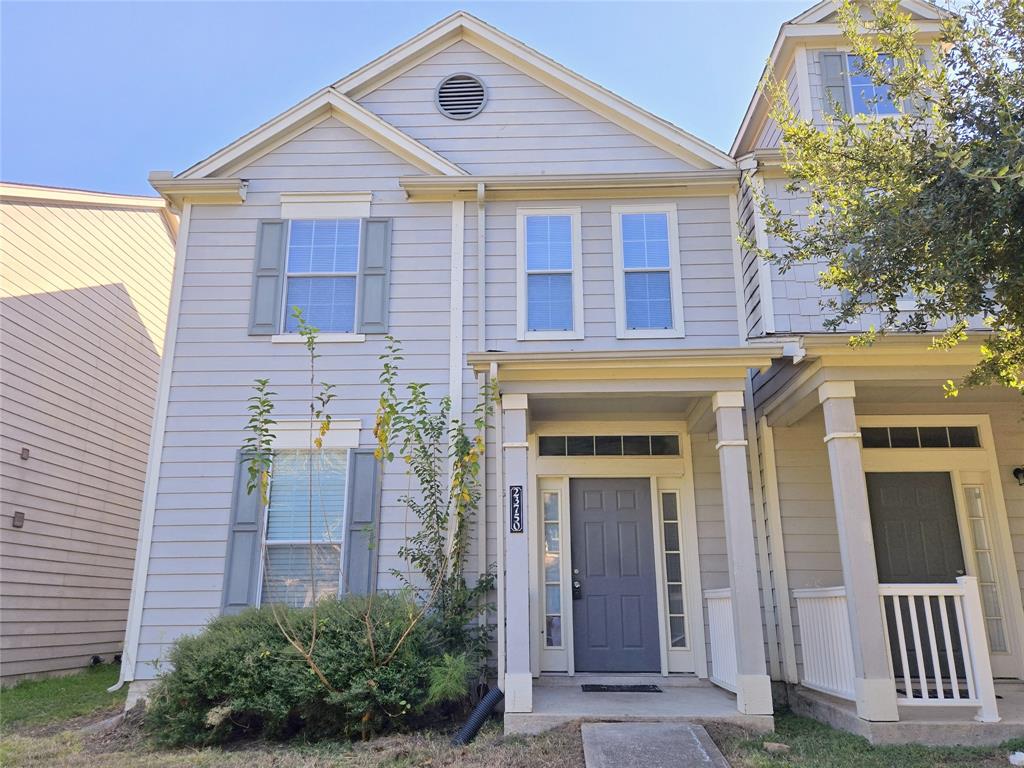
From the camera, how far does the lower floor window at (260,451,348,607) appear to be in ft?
23.4

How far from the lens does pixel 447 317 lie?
25.6ft

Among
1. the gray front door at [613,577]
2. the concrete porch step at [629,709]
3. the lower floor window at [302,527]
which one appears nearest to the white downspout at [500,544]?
the concrete porch step at [629,709]

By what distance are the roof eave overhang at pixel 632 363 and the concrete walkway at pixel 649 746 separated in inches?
107

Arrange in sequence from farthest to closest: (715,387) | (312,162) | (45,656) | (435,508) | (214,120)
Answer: (214,120) < (45,656) < (312,162) < (435,508) < (715,387)

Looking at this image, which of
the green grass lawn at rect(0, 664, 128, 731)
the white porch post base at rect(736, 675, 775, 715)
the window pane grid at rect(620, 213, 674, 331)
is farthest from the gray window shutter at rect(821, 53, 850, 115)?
the green grass lawn at rect(0, 664, 128, 731)

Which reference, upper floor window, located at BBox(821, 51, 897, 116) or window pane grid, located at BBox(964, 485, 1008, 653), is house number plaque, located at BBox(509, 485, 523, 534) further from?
upper floor window, located at BBox(821, 51, 897, 116)

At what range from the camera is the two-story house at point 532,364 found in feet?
22.2

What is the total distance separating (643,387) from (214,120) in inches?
285

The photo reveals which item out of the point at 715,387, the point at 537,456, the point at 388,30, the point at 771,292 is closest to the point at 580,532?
the point at 537,456

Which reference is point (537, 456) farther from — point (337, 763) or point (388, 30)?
point (388, 30)

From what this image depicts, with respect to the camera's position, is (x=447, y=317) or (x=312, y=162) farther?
(x=312, y=162)

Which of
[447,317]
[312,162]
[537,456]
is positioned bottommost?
[537,456]

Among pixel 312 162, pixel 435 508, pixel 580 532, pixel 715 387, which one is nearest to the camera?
pixel 715 387

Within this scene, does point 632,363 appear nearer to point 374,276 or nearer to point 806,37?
point 374,276
